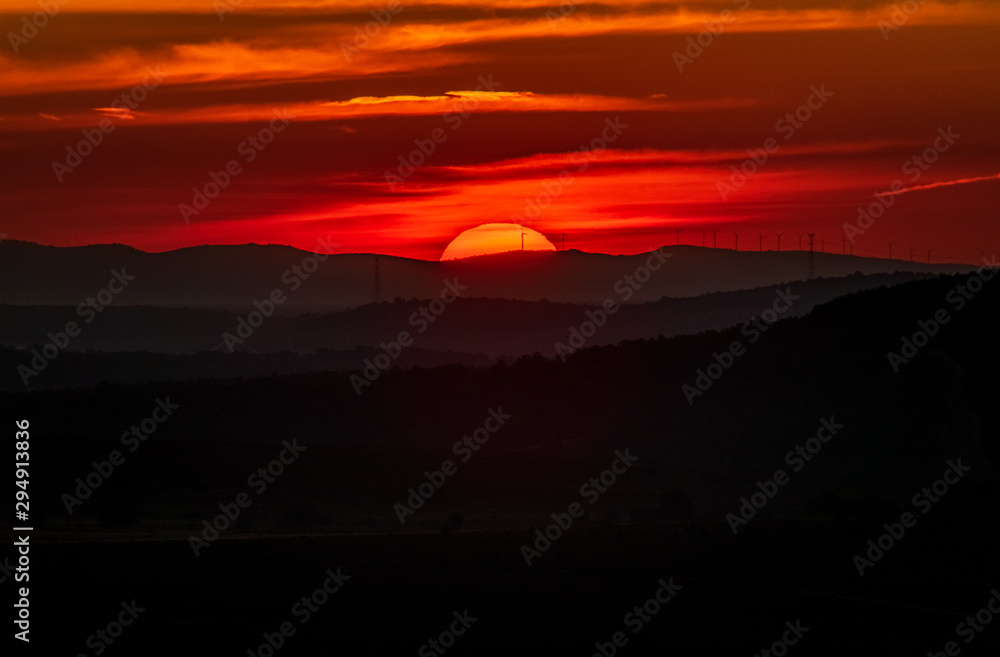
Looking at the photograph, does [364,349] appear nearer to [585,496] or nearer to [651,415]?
[651,415]

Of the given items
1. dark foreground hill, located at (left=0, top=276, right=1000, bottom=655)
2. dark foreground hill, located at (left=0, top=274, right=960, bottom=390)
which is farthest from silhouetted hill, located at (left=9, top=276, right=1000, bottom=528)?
dark foreground hill, located at (left=0, top=274, right=960, bottom=390)

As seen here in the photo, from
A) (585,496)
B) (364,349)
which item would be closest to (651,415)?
(585,496)

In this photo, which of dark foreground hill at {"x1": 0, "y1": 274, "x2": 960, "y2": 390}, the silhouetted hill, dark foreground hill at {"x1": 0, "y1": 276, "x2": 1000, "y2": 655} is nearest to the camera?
dark foreground hill at {"x1": 0, "y1": 276, "x2": 1000, "y2": 655}

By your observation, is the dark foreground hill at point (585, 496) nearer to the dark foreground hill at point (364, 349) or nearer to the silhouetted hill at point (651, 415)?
the silhouetted hill at point (651, 415)

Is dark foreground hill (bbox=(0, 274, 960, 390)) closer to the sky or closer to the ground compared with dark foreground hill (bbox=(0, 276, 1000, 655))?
closer to the sky

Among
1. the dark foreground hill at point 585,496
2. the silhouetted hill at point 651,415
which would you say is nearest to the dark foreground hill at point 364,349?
the silhouetted hill at point 651,415

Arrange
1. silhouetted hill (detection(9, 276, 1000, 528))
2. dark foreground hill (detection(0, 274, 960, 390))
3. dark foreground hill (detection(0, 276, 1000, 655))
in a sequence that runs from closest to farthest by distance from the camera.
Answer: dark foreground hill (detection(0, 276, 1000, 655)) < silhouetted hill (detection(9, 276, 1000, 528)) < dark foreground hill (detection(0, 274, 960, 390))

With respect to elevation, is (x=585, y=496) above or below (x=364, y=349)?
below

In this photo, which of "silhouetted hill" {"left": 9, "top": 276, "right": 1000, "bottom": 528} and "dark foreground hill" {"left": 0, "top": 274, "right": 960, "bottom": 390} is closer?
"silhouetted hill" {"left": 9, "top": 276, "right": 1000, "bottom": 528}

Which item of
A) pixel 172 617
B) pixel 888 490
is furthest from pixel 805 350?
pixel 172 617

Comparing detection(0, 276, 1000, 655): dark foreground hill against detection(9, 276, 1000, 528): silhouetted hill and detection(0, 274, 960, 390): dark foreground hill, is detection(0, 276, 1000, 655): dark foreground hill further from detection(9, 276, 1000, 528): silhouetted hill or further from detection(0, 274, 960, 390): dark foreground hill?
detection(0, 274, 960, 390): dark foreground hill

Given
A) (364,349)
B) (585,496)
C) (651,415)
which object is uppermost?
(364,349)
